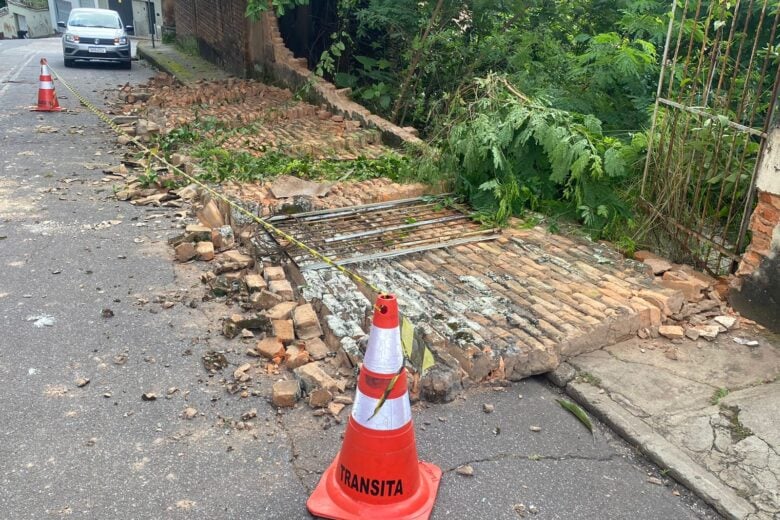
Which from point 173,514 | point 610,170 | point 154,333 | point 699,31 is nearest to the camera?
point 173,514

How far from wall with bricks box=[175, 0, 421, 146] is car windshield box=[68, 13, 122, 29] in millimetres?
2187

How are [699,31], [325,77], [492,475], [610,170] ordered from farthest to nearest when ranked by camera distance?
[325,77]
[699,31]
[610,170]
[492,475]

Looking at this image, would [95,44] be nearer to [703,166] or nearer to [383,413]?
[703,166]

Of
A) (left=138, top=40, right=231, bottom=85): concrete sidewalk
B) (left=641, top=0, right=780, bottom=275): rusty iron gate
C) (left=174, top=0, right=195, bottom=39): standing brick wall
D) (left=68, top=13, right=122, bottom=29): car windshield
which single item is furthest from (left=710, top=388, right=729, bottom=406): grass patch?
(left=68, top=13, right=122, bottom=29): car windshield

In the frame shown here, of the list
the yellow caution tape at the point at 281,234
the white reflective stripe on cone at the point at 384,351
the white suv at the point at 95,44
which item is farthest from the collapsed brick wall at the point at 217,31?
the white reflective stripe on cone at the point at 384,351

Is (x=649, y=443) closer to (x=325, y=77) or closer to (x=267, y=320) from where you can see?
(x=267, y=320)

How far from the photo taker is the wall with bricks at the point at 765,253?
4508 mm

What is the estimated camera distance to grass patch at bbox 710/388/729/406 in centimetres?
384

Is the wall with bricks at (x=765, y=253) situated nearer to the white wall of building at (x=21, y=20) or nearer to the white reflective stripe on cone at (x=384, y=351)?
the white reflective stripe on cone at (x=384, y=351)

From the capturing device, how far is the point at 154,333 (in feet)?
14.9

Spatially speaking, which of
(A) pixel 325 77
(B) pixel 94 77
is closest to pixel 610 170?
(A) pixel 325 77

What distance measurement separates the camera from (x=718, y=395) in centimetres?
390

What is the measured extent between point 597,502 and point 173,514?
1933mm

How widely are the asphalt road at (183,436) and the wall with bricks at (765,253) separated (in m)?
1.74
